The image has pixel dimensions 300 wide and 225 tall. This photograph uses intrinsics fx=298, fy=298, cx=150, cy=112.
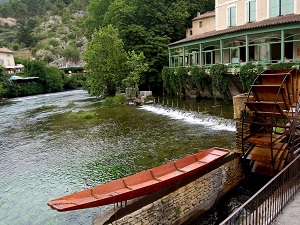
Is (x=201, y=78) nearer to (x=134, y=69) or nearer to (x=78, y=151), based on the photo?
(x=134, y=69)

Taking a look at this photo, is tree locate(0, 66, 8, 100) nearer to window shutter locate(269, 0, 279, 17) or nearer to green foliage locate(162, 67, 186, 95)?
green foliage locate(162, 67, 186, 95)

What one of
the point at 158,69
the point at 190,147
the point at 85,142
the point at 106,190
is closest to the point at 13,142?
the point at 85,142

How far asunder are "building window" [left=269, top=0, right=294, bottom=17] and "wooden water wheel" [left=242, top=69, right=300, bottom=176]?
58.9 feet

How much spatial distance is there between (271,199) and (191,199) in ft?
8.59

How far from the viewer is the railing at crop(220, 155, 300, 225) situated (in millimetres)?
6547

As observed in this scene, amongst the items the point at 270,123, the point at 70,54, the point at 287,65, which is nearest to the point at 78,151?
the point at 270,123

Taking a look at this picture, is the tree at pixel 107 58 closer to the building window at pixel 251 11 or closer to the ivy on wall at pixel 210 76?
the ivy on wall at pixel 210 76

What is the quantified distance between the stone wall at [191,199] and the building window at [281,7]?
21710mm

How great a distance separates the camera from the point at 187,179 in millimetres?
8945

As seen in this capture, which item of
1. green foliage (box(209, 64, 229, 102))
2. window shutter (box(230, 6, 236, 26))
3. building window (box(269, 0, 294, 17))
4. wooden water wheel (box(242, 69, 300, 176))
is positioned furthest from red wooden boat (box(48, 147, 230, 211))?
window shutter (box(230, 6, 236, 26))

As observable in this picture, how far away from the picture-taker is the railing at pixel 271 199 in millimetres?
6547

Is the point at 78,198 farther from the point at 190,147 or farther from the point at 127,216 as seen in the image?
the point at 190,147

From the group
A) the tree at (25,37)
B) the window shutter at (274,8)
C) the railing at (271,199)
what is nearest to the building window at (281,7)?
the window shutter at (274,8)

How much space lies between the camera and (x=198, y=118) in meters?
22.3
